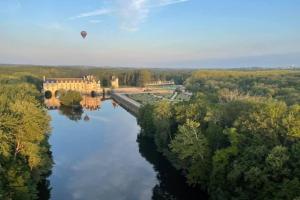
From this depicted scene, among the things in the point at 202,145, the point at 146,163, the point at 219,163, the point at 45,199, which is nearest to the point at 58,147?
the point at 146,163

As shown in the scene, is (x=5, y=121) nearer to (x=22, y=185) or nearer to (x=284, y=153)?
(x=22, y=185)

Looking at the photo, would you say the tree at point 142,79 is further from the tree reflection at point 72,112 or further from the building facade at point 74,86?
the tree reflection at point 72,112

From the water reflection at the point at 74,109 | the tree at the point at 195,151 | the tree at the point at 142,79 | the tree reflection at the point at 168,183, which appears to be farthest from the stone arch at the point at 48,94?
the tree at the point at 195,151

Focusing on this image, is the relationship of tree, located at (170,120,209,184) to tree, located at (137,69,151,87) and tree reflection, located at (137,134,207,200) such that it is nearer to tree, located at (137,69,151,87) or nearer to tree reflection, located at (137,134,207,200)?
tree reflection, located at (137,134,207,200)

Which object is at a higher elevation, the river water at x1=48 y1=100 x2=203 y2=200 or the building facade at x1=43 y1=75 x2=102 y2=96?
the building facade at x1=43 y1=75 x2=102 y2=96

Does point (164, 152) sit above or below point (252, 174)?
below

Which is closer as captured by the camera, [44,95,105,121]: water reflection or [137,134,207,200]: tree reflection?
[137,134,207,200]: tree reflection

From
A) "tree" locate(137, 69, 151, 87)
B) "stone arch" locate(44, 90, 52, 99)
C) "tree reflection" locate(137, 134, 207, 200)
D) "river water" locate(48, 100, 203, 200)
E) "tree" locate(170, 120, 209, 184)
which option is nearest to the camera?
"tree" locate(170, 120, 209, 184)

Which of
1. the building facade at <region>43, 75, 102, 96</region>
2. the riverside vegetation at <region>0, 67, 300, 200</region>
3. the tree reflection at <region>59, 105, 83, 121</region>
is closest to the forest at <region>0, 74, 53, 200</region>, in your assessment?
the riverside vegetation at <region>0, 67, 300, 200</region>
